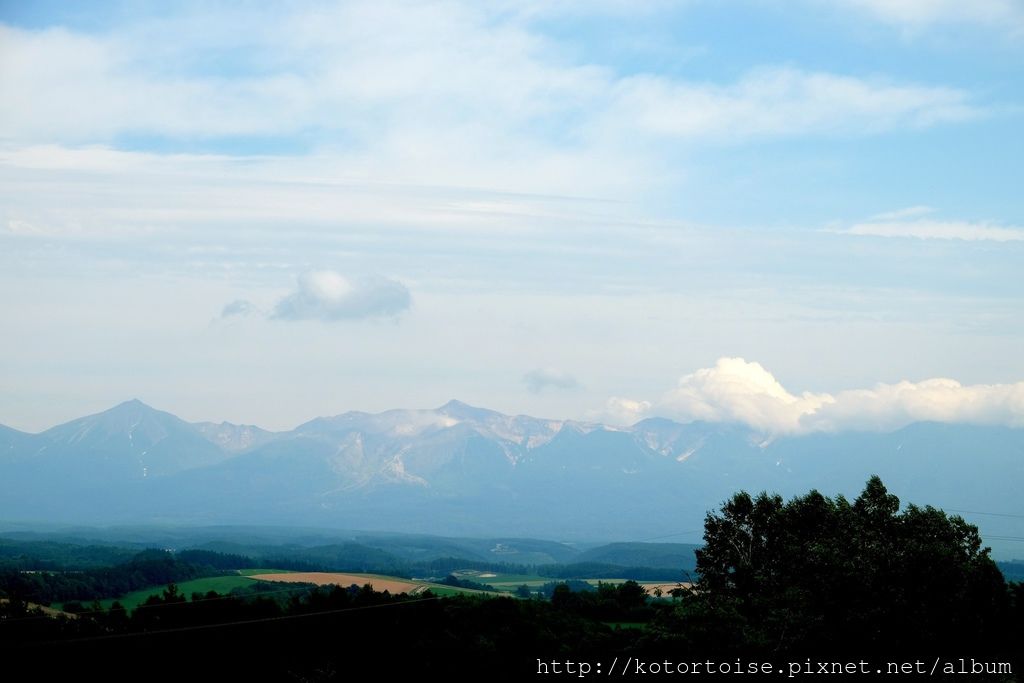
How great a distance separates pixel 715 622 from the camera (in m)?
49.8

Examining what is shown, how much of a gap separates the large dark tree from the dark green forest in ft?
0.23

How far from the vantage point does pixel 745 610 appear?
54.4m

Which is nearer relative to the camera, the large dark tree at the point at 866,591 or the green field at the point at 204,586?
the large dark tree at the point at 866,591

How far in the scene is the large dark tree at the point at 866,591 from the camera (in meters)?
47.2

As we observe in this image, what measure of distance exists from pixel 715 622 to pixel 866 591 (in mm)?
6299

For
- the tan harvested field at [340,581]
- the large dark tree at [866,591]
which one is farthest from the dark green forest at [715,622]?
the tan harvested field at [340,581]

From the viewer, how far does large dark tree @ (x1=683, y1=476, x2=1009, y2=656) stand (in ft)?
155

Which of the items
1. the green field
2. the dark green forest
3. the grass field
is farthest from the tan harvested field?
the dark green forest

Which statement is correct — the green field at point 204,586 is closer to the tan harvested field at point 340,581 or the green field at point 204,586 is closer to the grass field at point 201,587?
the grass field at point 201,587

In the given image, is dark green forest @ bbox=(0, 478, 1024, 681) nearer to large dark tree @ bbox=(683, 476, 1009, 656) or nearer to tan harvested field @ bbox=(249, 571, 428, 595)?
large dark tree @ bbox=(683, 476, 1009, 656)

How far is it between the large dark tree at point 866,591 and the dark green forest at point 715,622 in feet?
0.23

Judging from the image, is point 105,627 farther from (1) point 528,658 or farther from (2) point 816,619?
(2) point 816,619

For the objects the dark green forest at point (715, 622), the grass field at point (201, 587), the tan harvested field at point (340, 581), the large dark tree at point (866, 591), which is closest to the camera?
the dark green forest at point (715, 622)

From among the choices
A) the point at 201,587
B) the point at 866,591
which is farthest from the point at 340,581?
the point at 866,591
